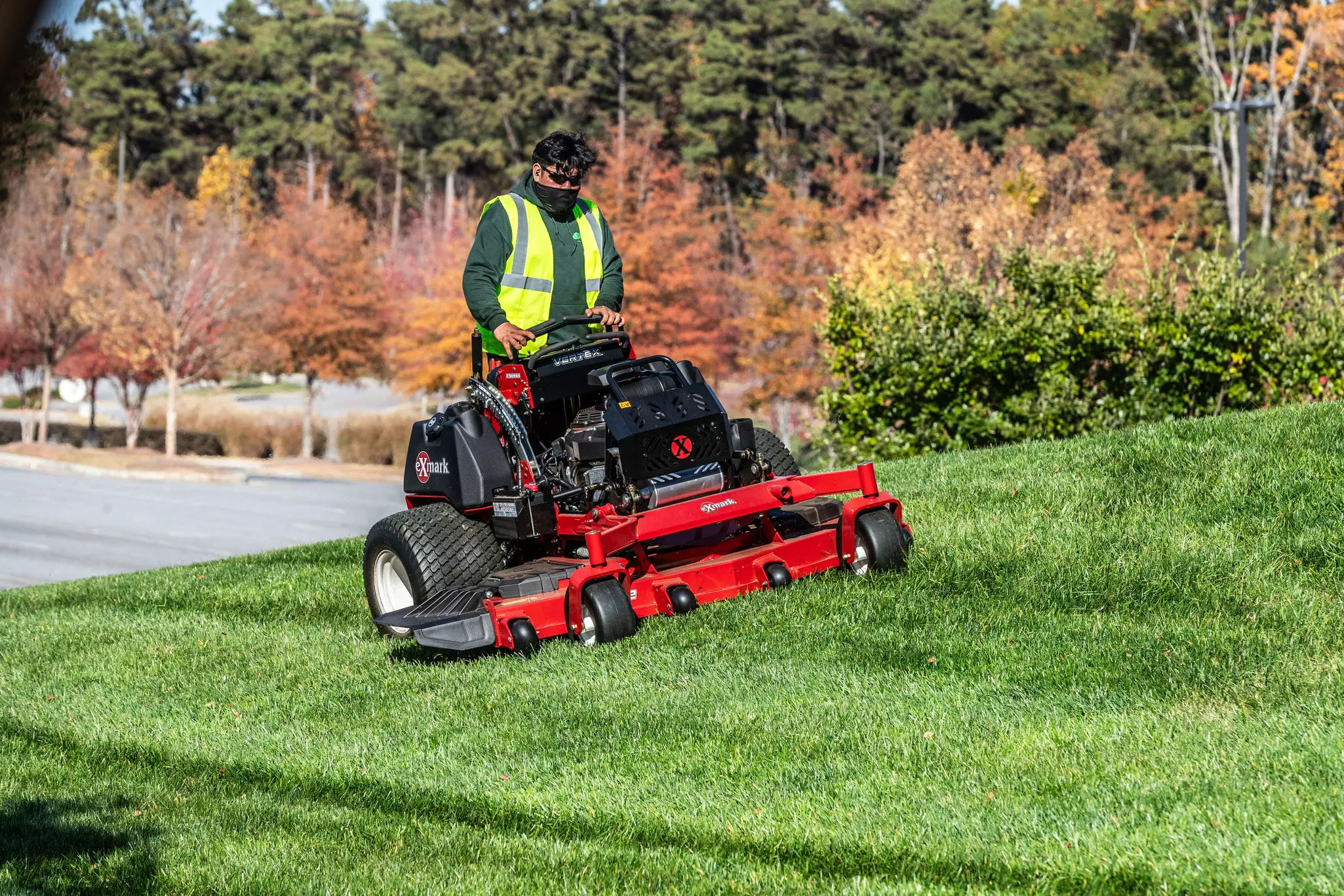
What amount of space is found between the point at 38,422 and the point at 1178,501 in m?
51.1

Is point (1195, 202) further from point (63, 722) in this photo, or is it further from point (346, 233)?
point (63, 722)

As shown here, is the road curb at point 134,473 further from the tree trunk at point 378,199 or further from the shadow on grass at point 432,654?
the tree trunk at point 378,199

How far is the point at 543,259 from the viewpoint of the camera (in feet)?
24.4

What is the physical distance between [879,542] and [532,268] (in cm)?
227

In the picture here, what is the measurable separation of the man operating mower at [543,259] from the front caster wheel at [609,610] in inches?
54.7

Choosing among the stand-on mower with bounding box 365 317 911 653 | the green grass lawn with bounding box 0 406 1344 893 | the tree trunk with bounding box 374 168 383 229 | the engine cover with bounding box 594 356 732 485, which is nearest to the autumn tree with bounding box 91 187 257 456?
the tree trunk with bounding box 374 168 383 229

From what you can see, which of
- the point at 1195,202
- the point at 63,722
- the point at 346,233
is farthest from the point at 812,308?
the point at 63,722

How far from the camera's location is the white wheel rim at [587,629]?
659 centimetres

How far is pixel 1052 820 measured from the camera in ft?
14.2

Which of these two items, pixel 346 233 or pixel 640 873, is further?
pixel 346 233

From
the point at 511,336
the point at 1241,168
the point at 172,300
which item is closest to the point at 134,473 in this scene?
the point at 172,300

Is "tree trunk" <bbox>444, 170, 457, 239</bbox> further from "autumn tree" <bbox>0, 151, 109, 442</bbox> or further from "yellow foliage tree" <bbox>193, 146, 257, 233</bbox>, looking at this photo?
"autumn tree" <bbox>0, 151, 109, 442</bbox>

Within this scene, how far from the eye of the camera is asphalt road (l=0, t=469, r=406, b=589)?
21047 millimetres

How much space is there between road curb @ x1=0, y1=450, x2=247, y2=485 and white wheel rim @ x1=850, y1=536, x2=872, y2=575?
3144 cm
